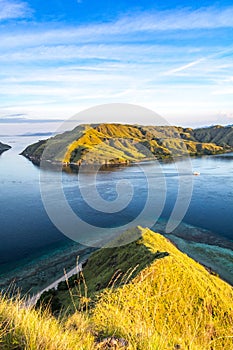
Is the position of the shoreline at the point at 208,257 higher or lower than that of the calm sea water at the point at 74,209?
lower

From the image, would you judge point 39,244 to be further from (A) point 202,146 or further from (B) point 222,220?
(A) point 202,146

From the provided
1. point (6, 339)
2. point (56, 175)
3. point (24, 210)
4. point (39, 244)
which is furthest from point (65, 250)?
point (56, 175)

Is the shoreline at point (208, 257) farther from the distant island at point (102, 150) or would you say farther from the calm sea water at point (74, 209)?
the distant island at point (102, 150)

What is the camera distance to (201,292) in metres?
17.7

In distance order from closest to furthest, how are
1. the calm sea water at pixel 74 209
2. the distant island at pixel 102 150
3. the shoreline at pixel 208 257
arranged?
the shoreline at pixel 208 257 → the calm sea water at pixel 74 209 → the distant island at pixel 102 150

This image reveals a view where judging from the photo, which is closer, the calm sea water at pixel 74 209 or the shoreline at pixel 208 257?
the shoreline at pixel 208 257

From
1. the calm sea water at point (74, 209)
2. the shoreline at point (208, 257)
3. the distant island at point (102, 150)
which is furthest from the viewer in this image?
the distant island at point (102, 150)

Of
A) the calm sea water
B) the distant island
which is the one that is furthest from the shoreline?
the distant island

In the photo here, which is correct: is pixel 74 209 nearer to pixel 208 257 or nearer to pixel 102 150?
pixel 208 257

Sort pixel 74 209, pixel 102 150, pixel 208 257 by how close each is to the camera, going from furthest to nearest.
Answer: pixel 102 150, pixel 74 209, pixel 208 257

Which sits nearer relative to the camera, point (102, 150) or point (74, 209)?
point (74, 209)

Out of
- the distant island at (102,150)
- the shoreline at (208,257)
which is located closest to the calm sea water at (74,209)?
the shoreline at (208,257)

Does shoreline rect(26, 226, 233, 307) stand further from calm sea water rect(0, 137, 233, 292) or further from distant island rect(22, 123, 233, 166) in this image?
distant island rect(22, 123, 233, 166)

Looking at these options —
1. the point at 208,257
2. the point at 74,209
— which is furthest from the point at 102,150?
the point at 208,257
